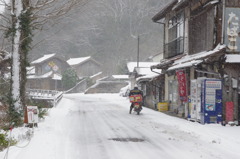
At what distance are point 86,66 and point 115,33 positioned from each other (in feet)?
50.5

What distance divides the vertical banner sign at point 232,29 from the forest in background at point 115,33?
62.7 meters

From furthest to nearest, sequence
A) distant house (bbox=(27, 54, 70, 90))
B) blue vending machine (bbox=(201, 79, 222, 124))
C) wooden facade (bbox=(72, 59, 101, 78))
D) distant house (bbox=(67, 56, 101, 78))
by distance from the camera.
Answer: wooden facade (bbox=(72, 59, 101, 78)), distant house (bbox=(67, 56, 101, 78)), distant house (bbox=(27, 54, 70, 90)), blue vending machine (bbox=(201, 79, 222, 124))

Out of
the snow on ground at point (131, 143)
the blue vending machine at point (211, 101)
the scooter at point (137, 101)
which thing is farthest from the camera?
the scooter at point (137, 101)

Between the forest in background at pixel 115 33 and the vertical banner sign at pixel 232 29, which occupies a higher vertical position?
the forest in background at pixel 115 33

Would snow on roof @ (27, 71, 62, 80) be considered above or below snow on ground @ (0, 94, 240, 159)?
above

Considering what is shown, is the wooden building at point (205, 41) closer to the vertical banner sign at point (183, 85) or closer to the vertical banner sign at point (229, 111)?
the vertical banner sign at point (183, 85)

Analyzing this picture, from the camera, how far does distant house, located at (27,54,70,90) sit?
A: 61.0 meters

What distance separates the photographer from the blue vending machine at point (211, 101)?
13508mm

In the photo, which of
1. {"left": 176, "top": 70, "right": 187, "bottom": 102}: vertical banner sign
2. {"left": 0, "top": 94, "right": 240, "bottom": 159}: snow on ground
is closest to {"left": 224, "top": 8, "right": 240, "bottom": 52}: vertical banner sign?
{"left": 176, "top": 70, "right": 187, "bottom": 102}: vertical banner sign

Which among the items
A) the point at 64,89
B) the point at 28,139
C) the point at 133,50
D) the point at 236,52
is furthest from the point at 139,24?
the point at 28,139

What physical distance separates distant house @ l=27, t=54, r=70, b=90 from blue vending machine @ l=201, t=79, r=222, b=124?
163ft

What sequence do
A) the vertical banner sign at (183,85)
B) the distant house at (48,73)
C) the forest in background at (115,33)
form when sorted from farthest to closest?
the forest in background at (115,33) → the distant house at (48,73) → the vertical banner sign at (183,85)

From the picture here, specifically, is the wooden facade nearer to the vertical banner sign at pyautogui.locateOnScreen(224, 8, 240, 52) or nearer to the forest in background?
→ the forest in background

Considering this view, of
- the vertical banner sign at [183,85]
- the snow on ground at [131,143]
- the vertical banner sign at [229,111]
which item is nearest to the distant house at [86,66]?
the vertical banner sign at [183,85]
